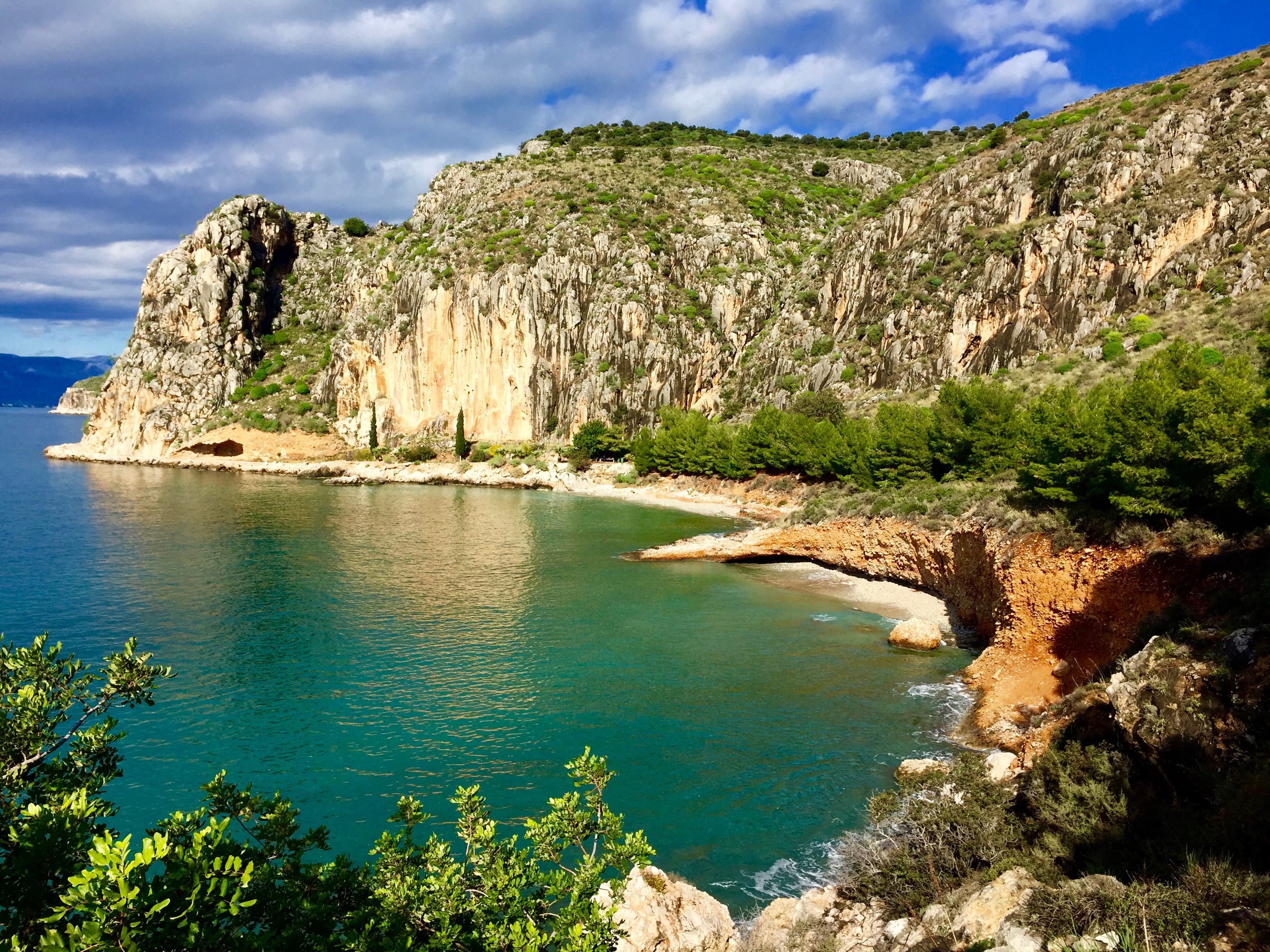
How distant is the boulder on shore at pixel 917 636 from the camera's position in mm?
24859

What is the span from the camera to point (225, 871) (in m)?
5.16

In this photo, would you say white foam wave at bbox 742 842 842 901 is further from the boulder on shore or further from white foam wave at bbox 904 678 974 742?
the boulder on shore

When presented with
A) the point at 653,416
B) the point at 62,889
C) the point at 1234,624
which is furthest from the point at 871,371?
the point at 62,889

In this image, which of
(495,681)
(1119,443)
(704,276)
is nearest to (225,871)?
(495,681)

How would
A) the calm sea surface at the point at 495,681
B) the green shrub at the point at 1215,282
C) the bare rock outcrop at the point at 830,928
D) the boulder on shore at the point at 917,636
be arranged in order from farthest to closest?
the green shrub at the point at 1215,282 < the boulder on shore at the point at 917,636 < the calm sea surface at the point at 495,681 < the bare rock outcrop at the point at 830,928

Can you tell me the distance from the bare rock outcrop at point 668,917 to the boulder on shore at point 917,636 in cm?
1647

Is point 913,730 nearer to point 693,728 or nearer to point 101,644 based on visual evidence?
point 693,728

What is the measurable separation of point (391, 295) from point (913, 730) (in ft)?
314

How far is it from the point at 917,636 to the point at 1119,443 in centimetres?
914

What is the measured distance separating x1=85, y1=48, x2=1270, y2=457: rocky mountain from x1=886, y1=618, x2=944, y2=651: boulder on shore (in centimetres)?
2777

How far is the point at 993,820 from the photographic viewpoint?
11.2 m

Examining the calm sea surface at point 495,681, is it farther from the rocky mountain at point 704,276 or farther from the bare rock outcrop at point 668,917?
the rocky mountain at point 704,276

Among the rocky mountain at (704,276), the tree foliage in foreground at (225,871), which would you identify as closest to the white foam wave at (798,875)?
the tree foliage in foreground at (225,871)

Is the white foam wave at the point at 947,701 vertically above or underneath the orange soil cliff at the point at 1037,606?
underneath
